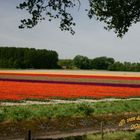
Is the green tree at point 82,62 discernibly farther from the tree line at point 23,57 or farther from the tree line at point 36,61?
the tree line at point 23,57

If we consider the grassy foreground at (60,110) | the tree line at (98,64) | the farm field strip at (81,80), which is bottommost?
the grassy foreground at (60,110)

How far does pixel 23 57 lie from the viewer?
502 ft

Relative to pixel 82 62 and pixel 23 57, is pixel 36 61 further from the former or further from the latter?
pixel 82 62

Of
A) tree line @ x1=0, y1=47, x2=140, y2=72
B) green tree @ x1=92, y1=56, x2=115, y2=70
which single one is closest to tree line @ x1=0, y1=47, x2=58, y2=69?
tree line @ x1=0, y1=47, x2=140, y2=72

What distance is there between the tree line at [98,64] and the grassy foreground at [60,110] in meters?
115

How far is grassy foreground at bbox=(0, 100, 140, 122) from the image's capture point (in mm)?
31667

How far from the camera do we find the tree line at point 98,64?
522 feet

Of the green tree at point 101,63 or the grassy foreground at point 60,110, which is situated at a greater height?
the green tree at point 101,63

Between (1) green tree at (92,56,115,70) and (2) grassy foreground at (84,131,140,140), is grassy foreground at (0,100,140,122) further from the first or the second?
(1) green tree at (92,56,115,70)

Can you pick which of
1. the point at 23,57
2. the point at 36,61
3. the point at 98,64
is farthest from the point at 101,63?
the point at 23,57

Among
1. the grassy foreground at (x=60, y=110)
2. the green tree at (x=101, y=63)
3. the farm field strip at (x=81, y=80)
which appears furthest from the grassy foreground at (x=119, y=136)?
the green tree at (x=101, y=63)

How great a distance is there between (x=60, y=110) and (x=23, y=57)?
119 metres

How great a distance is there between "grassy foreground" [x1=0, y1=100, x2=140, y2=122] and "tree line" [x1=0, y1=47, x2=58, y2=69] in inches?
4420

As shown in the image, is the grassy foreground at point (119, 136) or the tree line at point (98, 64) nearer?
the grassy foreground at point (119, 136)
